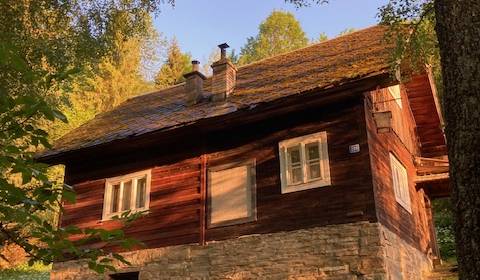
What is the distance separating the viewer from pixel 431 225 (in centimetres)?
1697

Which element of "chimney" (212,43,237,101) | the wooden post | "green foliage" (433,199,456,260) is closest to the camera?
the wooden post

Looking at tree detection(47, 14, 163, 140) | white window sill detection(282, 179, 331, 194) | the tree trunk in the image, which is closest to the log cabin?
white window sill detection(282, 179, 331, 194)

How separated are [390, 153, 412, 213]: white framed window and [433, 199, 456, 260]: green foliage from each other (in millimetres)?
5455

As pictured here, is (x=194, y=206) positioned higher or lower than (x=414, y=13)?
lower

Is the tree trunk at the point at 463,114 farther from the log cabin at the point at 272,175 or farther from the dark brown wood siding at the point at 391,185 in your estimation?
the dark brown wood siding at the point at 391,185

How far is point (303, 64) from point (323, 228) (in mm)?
5964

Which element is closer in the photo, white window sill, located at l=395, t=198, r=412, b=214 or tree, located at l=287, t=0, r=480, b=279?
tree, located at l=287, t=0, r=480, b=279

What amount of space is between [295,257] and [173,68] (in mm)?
32581

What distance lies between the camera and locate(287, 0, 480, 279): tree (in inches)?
135

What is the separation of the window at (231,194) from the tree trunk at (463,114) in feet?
26.5

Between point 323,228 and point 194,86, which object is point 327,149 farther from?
point 194,86

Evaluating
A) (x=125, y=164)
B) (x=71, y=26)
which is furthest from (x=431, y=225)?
(x=71, y=26)

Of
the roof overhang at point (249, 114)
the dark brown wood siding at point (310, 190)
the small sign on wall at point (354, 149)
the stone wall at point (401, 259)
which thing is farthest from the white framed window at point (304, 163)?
the stone wall at point (401, 259)

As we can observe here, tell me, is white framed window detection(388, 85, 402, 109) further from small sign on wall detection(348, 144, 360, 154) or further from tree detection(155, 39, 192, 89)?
tree detection(155, 39, 192, 89)
